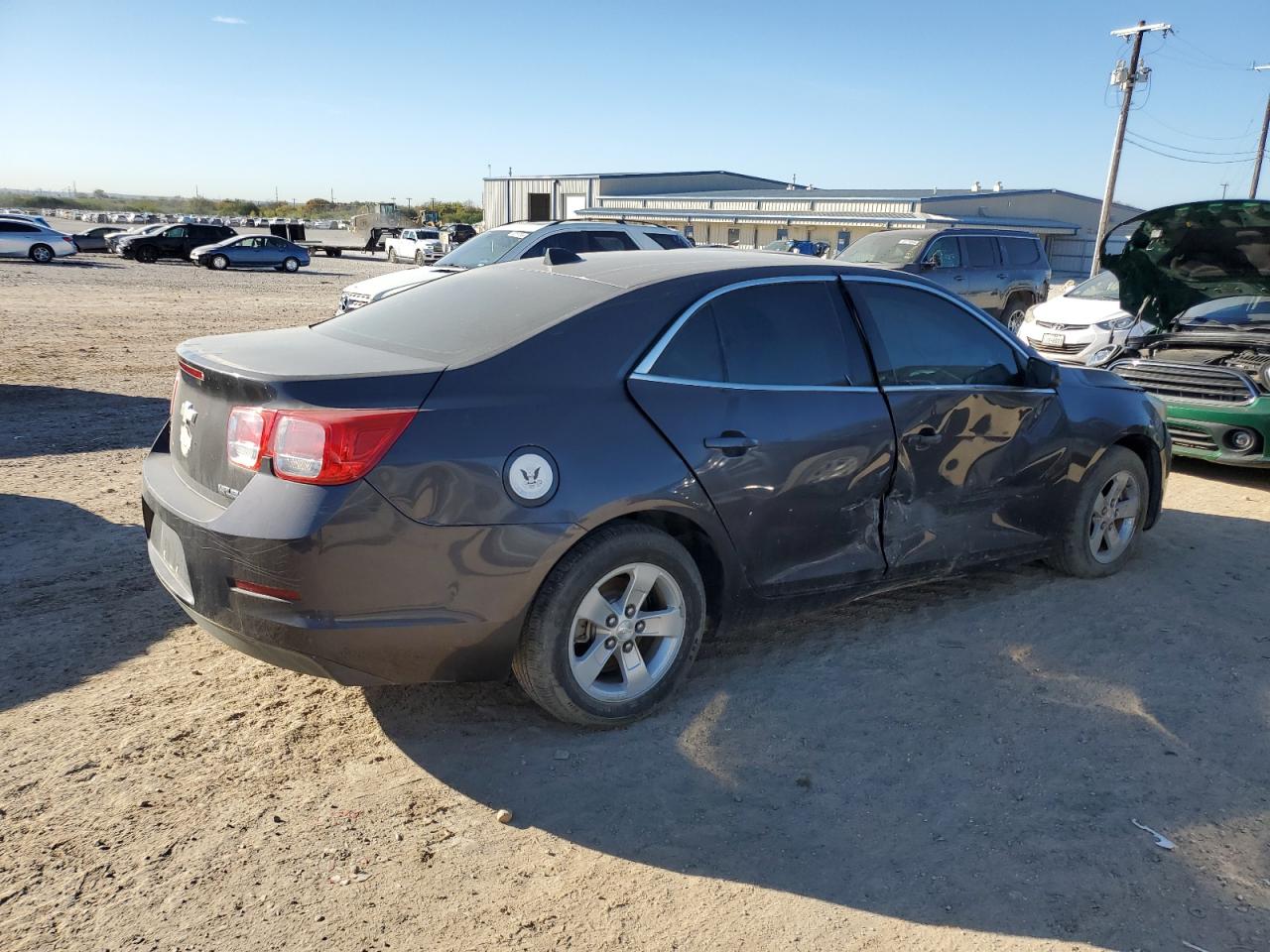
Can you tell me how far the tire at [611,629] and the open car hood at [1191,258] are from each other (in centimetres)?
640

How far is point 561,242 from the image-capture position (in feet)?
46.2

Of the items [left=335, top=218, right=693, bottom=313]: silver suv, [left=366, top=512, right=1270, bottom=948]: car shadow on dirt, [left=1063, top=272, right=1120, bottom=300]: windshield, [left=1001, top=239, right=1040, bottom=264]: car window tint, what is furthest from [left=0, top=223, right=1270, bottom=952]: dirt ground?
[left=1001, top=239, right=1040, bottom=264]: car window tint

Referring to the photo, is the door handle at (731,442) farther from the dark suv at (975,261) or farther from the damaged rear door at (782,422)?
the dark suv at (975,261)

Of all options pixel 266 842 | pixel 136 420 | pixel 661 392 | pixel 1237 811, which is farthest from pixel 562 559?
pixel 136 420

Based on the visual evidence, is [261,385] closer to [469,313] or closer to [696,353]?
[469,313]

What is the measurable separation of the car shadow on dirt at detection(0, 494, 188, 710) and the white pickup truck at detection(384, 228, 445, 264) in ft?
123

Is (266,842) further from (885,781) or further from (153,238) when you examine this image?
(153,238)

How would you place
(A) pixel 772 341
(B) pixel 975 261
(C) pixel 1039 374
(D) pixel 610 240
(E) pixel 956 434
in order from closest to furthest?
(A) pixel 772 341 < (E) pixel 956 434 < (C) pixel 1039 374 < (D) pixel 610 240 < (B) pixel 975 261

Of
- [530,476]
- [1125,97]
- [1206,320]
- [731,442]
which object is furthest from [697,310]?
[1125,97]

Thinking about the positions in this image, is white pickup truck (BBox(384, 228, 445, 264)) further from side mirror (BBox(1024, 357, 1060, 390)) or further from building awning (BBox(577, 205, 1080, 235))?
side mirror (BBox(1024, 357, 1060, 390))

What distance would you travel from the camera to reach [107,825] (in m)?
3.05

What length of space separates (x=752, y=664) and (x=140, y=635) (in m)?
2.67

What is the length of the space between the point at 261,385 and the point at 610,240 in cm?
1217

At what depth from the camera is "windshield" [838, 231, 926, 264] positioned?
15422mm
